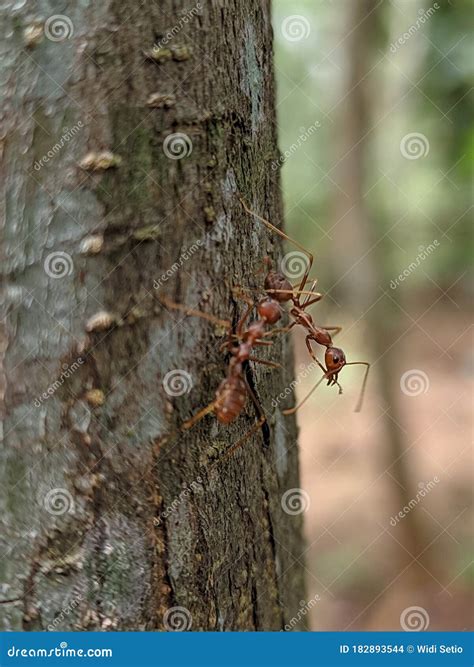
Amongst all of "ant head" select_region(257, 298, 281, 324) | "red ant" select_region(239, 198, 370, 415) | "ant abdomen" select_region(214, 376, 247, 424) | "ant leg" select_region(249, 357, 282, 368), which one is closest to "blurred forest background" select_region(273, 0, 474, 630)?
"red ant" select_region(239, 198, 370, 415)

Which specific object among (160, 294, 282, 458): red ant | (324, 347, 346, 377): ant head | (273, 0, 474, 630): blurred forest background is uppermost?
(273, 0, 474, 630): blurred forest background

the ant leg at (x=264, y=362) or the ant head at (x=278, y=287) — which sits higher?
the ant head at (x=278, y=287)

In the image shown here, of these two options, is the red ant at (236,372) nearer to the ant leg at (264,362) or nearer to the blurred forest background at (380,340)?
the ant leg at (264,362)

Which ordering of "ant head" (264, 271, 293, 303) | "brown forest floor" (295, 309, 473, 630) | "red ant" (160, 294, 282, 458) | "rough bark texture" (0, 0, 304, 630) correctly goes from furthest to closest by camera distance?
1. "brown forest floor" (295, 309, 473, 630)
2. "ant head" (264, 271, 293, 303)
3. "red ant" (160, 294, 282, 458)
4. "rough bark texture" (0, 0, 304, 630)

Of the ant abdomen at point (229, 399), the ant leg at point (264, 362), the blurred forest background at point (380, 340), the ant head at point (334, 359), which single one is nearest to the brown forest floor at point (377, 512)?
the blurred forest background at point (380, 340)

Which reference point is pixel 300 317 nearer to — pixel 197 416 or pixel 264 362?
pixel 264 362

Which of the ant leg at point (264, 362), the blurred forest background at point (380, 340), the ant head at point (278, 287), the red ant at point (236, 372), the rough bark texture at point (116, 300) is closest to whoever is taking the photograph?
the rough bark texture at point (116, 300)

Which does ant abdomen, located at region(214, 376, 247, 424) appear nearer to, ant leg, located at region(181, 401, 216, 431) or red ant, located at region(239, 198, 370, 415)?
ant leg, located at region(181, 401, 216, 431)

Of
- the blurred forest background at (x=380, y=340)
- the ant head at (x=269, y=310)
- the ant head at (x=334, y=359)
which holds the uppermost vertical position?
the blurred forest background at (x=380, y=340)
